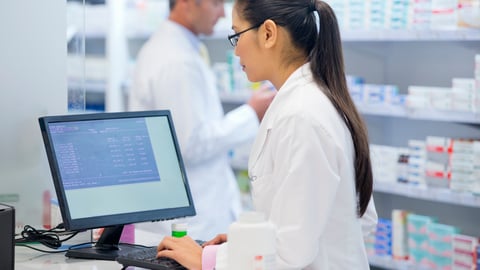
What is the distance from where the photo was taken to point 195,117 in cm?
375

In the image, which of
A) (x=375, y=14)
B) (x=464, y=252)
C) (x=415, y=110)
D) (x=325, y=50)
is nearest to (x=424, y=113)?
(x=415, y=110)

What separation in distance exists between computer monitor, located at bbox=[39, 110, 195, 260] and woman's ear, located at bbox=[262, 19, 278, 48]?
493 mm

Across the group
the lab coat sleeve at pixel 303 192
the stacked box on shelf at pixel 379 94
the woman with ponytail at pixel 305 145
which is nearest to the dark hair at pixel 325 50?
the woman with ponytail at pixel 305 145

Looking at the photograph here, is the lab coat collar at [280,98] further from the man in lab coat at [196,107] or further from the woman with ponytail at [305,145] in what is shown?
the man in lab coat at [196,107]

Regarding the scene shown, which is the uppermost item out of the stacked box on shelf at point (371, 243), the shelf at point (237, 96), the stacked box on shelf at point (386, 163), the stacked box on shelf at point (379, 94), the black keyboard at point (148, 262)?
the stacked box on shelf at point (379, 94)

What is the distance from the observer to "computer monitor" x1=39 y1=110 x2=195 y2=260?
88.0 inches

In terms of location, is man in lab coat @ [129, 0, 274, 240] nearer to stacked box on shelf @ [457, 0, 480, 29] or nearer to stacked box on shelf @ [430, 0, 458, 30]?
stacked box on shelf @ [430, 0, 458, 30]

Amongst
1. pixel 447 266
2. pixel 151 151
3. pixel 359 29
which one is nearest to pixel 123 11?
pixel 359 29

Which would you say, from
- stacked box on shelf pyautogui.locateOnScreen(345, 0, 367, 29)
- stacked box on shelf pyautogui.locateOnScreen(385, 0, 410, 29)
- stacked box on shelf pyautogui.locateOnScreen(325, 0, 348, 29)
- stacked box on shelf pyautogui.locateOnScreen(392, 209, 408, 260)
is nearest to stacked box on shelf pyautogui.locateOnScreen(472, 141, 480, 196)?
stacked box on shelf pyautogui.locateOnScreen(392, 209, 408, 260)

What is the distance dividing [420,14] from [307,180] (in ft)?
7.29

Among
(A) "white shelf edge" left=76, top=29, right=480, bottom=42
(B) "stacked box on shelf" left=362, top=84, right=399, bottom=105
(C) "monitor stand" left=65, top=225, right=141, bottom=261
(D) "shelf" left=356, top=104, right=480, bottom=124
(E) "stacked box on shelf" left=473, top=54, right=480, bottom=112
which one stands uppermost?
(A) "white shelf edge" left=76, top=29, right=480, bottom=42

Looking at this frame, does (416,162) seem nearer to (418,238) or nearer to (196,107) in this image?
(418,238)

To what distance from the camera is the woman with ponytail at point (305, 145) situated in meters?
1.87

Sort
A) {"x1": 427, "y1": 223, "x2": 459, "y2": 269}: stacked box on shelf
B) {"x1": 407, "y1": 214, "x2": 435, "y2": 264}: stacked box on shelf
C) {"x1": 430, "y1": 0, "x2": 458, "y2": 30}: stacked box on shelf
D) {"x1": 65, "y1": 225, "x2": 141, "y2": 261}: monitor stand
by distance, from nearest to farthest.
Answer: {"x1": 65, "y1": 225, "x2": 141, "y2": 261}: monitor stand
{"x1": 430, "y1": 0, "x2": 458, "y2": 30}: stacked box on shelf
{"x1": 427, "y1": 223, "x2": 459, "y2": 269}: stacked box on shelf
{"x1": 407, "y1": 214, "x2": 435, "y2": 264}: stacked box on shelf
